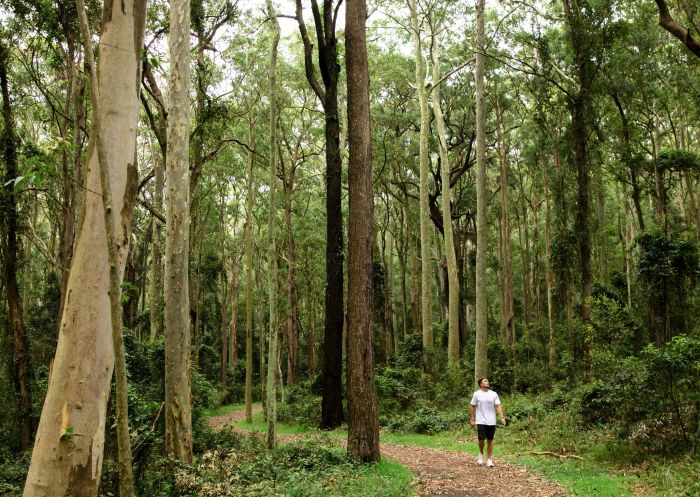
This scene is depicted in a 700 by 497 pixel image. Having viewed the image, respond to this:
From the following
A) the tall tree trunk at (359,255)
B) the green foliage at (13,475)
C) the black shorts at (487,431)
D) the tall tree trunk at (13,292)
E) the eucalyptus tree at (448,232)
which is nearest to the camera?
the green foliage at (13,475)

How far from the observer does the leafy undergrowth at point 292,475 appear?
6.85m

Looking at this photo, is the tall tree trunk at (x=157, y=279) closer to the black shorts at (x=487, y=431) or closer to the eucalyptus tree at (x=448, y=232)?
the eucalyptus tree at (x=448, y=232)

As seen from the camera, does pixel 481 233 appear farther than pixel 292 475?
Yes

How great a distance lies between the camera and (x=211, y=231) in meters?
32.8

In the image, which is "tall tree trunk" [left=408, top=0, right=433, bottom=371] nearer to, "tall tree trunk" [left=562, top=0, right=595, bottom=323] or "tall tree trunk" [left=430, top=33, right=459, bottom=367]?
"tall tree trunk" [left=430, top=33, right=459, bottom=367]

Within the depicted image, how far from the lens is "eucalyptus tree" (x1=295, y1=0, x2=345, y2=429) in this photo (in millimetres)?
14109

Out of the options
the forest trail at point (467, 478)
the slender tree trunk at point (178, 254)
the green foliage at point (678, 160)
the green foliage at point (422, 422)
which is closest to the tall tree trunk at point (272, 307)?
the forest trail at point (467, 478)

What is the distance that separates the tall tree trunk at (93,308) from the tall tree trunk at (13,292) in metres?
11.8

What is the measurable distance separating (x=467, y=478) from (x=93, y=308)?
290 inches

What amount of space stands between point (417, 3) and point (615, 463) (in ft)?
68.1

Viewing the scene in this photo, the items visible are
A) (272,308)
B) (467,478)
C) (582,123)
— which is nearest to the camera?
(467,478)

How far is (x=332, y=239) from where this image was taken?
14.3m

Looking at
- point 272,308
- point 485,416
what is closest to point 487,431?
point 485,416

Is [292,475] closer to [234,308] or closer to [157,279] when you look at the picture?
[157,279]
